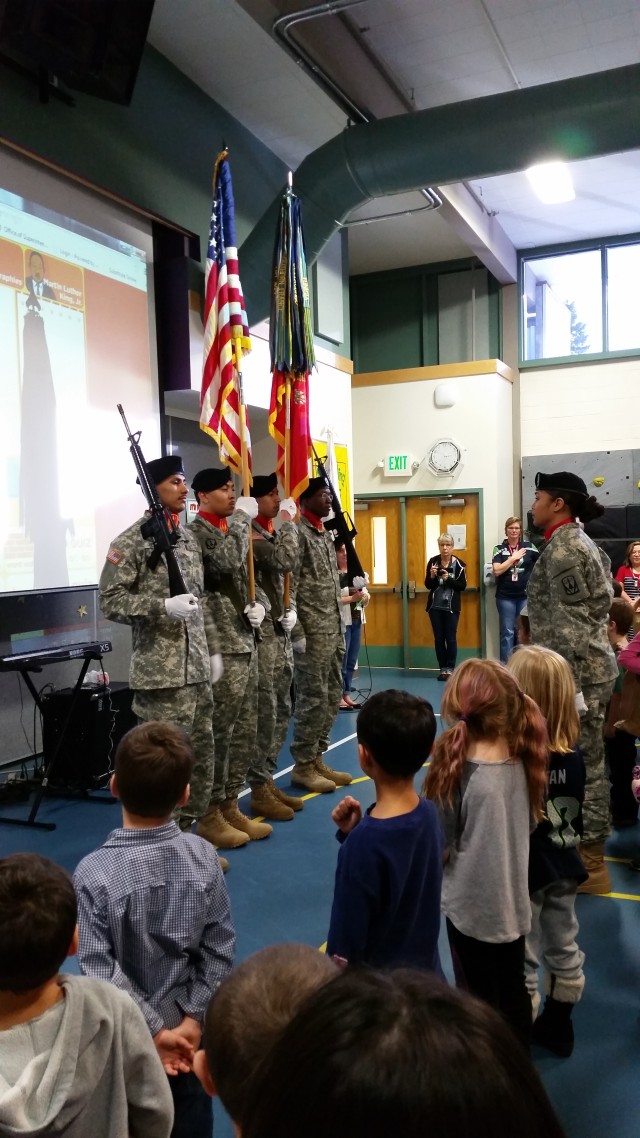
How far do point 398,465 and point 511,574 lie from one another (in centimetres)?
194

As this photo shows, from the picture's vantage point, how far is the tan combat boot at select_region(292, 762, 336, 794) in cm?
479

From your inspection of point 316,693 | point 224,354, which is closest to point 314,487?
point 224,354

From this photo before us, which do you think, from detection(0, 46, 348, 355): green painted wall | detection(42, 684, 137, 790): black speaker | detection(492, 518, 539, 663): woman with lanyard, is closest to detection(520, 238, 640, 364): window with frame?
detection(492, 518, 539, 663): woman with lanyard

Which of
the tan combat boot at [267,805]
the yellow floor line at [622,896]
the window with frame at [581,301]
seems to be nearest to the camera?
the yellow floor line at [622,896]

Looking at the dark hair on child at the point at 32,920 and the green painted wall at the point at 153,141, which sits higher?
the green painted wall at the point at 153,141

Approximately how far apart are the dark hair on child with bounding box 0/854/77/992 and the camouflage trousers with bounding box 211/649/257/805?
2.69 m

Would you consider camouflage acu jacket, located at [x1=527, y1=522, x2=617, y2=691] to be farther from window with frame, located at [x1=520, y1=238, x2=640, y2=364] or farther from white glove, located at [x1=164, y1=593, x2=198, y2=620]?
window with frame, located at [x1=520, y1=238, x2=640, y2=364]

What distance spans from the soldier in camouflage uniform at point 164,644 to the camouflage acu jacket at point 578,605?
152 cm

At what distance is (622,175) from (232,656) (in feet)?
21.5

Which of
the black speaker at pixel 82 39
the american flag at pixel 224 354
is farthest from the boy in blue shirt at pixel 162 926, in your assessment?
the black speaker at pixel 82 39

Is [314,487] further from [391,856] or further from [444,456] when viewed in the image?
[444,456]

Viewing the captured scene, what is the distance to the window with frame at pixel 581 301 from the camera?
958 centimetres

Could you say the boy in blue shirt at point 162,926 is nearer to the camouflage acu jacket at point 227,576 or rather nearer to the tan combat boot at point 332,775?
the camouflage acu jacket at point 227,576

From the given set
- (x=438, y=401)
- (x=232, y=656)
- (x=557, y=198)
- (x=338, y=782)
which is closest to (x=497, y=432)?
(x=438, y=401)
